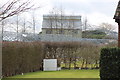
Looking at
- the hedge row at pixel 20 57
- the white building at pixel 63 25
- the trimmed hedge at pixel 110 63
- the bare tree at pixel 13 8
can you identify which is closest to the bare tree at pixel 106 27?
the white building at pixel 63 25

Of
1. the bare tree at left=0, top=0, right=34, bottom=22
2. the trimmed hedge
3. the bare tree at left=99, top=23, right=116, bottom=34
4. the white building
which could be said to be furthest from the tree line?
the bare tree at left=99, top=23, right=116, bottom=34

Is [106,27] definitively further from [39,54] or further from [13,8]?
[13,8]

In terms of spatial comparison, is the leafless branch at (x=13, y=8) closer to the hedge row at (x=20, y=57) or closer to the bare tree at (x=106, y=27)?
the hedge row at (x=20, y=57)

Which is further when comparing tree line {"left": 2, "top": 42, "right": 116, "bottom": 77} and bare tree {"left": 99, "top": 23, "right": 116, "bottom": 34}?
bare tree {"left": 99, "top": 23, "right": 116, "bottom": 34}

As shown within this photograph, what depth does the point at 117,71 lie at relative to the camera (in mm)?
10938

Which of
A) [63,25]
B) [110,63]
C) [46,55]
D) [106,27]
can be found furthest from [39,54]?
[106,27]

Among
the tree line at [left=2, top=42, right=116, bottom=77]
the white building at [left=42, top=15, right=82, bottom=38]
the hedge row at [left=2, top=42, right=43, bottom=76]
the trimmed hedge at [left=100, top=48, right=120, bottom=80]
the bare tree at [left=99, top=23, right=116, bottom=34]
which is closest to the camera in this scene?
the trimmed hedge at [left=100, top=48, right=120, bottom=80]

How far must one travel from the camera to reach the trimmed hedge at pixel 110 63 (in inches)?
429

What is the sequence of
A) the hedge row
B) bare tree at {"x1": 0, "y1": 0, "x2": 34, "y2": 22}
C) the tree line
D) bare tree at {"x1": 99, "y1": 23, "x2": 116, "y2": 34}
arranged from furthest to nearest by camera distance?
bare tree at {"x1": 99, "y1": 23, "x2": 116, "y2": 34} → the tree line → the hedge row → bare tree at {"x1": 0, "y1": 0, "x2": 34, "y2": 22}

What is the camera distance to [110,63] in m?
11.0

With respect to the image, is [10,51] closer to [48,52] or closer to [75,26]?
[48,52]

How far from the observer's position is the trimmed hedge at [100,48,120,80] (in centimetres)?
1090

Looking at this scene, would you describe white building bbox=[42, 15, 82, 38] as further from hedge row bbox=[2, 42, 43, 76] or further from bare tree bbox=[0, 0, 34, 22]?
bare tree bbox=[0, 0, 34, 22]

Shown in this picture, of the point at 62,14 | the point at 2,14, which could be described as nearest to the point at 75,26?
the point at 62,14
